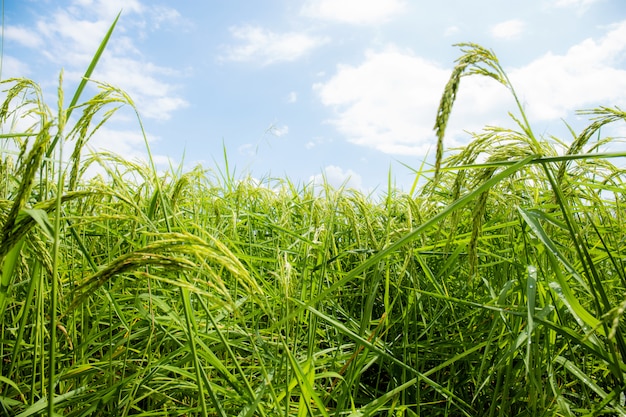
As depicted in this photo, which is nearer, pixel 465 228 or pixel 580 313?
pixel 580 313

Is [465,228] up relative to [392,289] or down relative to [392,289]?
up

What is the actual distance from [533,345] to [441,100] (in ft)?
3.20

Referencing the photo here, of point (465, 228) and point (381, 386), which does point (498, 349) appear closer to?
point (381, 386)

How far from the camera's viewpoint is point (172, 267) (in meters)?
0.81

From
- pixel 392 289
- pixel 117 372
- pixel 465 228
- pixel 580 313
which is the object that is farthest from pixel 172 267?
pixel 465 228

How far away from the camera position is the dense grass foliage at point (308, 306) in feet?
3.23

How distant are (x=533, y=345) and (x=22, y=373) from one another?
6.25ft

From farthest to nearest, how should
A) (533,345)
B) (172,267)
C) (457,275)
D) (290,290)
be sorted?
(457,275)
(533,345)
(290,290)
(172,267)

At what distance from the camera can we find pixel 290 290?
4.49ft

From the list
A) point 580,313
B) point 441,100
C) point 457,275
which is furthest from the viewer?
point 457,275

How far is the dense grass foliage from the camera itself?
0.98 meters

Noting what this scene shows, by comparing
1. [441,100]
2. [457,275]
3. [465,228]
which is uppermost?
[441,100]

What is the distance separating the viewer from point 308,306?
108 centimetres

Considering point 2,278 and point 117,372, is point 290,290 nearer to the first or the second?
point 2,278
